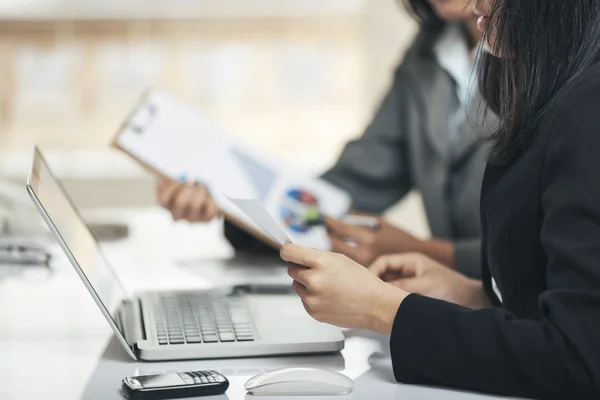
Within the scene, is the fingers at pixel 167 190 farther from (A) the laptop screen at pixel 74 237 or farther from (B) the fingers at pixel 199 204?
(A) the laptop screen at pixel 74 237

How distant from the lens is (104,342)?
1140mm

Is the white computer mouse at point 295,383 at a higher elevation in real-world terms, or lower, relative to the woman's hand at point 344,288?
lower

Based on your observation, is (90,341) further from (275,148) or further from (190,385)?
(275,148)

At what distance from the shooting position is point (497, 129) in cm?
99

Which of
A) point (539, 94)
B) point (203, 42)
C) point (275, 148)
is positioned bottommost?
point (275, 148)

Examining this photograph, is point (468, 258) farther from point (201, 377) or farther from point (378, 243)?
point (201, 377)

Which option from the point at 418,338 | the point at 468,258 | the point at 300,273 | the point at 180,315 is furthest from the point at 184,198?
the point at 418,338

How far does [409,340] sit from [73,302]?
0.67 meters

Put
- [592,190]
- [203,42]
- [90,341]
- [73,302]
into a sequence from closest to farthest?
1. [592,190]
2. [90,341]
3. [73,302]
4. [203,42]

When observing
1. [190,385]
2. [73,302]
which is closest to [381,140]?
[73,302]

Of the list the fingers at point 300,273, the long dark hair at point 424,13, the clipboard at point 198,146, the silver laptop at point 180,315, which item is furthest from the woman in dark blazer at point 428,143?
the fingers at point 300,273

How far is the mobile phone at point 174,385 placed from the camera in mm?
881

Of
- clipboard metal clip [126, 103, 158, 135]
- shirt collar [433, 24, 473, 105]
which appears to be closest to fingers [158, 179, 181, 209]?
clipboard metal clip [126, 103, 158, 135]

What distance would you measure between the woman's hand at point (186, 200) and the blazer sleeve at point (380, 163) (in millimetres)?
562
